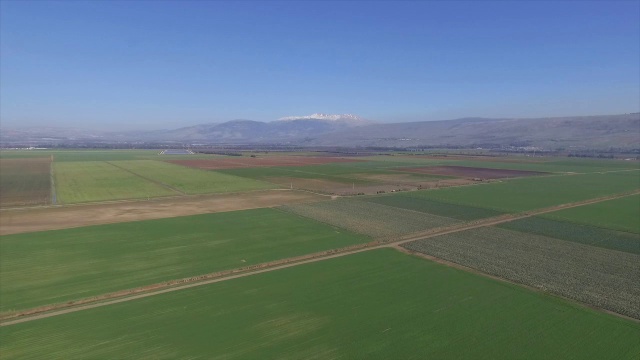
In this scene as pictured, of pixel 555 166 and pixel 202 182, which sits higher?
pixel 202 182

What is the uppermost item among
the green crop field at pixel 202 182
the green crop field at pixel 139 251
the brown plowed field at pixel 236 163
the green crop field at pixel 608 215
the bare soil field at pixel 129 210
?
the brown plowed field at pixel 236 163

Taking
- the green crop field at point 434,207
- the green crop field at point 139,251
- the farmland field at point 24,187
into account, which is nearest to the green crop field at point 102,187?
the farmland field at point 24,187

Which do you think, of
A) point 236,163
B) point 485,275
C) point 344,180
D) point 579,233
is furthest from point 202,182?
point 579,233

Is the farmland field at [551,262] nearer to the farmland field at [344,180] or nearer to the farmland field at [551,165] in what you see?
the farmland field at [344,180]

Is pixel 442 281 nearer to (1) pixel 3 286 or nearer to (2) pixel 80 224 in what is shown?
(1) pixel 3 286

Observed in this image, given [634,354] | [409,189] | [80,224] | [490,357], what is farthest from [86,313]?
Result: [409,189]

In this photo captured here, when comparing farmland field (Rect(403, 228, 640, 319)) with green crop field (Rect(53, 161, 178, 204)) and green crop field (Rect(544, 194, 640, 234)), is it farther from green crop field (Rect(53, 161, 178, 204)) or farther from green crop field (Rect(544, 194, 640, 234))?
green crop field (Rect(53, 161, 178, 204))

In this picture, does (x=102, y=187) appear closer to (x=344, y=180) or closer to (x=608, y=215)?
(x=344, y=180)
